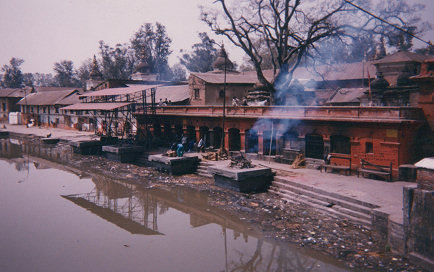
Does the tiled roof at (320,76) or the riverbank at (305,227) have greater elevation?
the tiled roof at (320,76)

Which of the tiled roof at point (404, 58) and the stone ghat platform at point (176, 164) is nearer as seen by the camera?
the stone ghat platform at point (176, 164)

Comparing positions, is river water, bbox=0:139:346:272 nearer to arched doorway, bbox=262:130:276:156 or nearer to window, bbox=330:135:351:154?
arched doorway, bbox=262:130:276:156

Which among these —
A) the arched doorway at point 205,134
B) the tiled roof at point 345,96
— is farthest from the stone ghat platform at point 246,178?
the tiled roof at point 345,96

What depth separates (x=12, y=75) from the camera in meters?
90.1

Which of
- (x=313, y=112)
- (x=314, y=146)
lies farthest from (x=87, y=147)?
(x=313, y=112)

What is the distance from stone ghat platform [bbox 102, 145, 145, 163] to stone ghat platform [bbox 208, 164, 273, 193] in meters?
9.90

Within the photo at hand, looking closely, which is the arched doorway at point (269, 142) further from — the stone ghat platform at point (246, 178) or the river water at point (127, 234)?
the river water at point (127, 234)

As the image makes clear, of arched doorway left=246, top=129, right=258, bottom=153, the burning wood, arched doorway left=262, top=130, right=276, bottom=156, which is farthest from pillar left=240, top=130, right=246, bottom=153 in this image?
the burning wood

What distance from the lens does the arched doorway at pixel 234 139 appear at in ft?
77.3

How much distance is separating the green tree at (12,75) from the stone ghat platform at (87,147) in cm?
7805

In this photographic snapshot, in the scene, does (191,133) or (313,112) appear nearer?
(313,112)

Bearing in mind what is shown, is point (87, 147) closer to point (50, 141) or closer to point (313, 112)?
point (50, 141)

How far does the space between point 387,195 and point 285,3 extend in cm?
1684

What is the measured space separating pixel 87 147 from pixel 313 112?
67.1 ft
